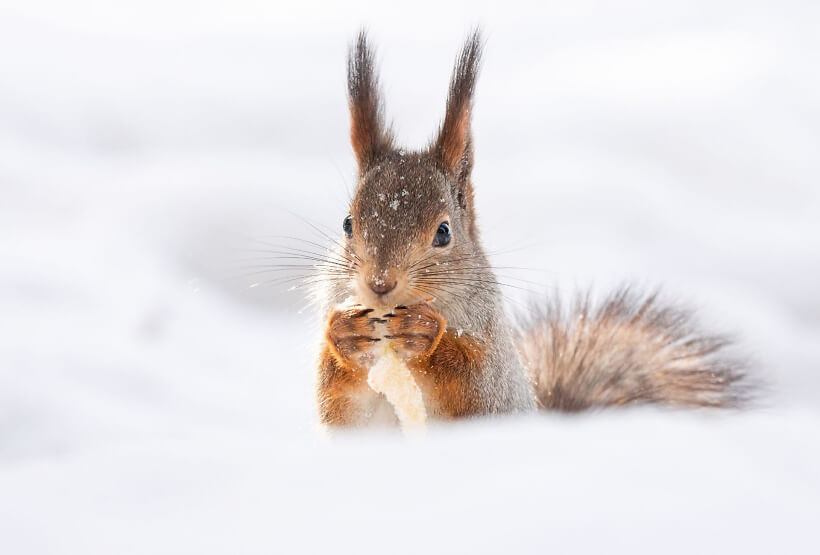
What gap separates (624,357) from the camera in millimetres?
1938

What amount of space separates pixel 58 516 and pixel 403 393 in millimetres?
714

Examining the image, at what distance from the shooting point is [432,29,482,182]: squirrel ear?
1.55 m

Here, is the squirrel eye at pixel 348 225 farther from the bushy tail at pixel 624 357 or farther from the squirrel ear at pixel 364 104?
the bushy tail at pixel 624 357

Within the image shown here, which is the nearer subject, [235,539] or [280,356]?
[235,539]

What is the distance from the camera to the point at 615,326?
2.05 m

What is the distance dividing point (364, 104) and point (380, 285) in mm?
485

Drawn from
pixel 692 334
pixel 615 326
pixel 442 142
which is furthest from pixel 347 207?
pixel 692 334

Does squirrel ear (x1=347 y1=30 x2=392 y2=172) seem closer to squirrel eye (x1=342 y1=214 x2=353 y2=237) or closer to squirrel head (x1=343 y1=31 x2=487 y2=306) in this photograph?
squirrel head (x1=343 y1=31 x2=487 y2=306)

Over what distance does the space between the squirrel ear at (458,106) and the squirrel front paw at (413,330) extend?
0.36 meters

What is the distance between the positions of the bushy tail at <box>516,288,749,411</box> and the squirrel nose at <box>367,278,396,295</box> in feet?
2.25

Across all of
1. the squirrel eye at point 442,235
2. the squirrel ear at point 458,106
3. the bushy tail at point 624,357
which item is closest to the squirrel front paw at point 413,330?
the squirrel eye at point 442,235

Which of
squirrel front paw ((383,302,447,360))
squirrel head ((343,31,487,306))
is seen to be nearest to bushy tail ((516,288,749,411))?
squirrel head ((343,31,487,306))

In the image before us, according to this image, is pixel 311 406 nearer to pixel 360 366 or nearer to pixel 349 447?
pixel 360 366

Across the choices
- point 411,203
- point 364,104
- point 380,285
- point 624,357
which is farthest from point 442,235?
point 624,357
